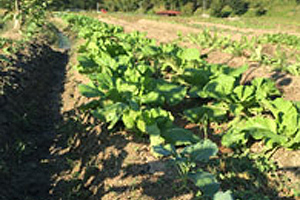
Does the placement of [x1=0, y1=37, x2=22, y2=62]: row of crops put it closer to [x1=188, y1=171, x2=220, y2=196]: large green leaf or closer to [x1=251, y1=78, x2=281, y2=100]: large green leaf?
[x1=251, y1=78, x2=281, y2=100]: large green leaf

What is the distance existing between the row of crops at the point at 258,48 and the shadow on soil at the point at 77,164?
11.5ft

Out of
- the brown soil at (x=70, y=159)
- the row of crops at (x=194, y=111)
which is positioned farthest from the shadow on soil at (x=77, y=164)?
the row of crops at (x=194, y=111)

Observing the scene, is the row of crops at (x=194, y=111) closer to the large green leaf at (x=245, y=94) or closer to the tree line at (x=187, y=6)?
the large green leaf at (x=245, y=94)

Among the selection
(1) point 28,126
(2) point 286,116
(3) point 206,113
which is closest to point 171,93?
(3) point 206,113

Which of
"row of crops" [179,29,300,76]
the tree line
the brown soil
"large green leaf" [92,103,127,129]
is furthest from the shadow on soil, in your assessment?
the tree line

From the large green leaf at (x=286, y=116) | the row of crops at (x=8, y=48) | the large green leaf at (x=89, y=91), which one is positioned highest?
the row of crops at (x=8, y=48)

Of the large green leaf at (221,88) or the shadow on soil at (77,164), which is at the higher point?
the large green leaf at (221,88)

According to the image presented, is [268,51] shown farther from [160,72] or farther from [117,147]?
[117,147]

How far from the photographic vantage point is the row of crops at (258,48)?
222 inches

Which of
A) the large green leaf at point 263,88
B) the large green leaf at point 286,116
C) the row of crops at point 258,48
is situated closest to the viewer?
the large green leaf at point 286,116

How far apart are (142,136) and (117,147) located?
332 mm

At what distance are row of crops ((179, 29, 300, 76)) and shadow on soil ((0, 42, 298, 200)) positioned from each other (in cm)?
350

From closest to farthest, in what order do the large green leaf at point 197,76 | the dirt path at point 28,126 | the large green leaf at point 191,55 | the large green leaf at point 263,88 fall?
the dirt path at point 28,126 < the large green leaf at point 263,88 < the large green leaf at point 197,76 < the large green leaf at point 191,55

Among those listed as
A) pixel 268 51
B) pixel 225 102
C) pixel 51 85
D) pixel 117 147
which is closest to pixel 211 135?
pixel 225 102
